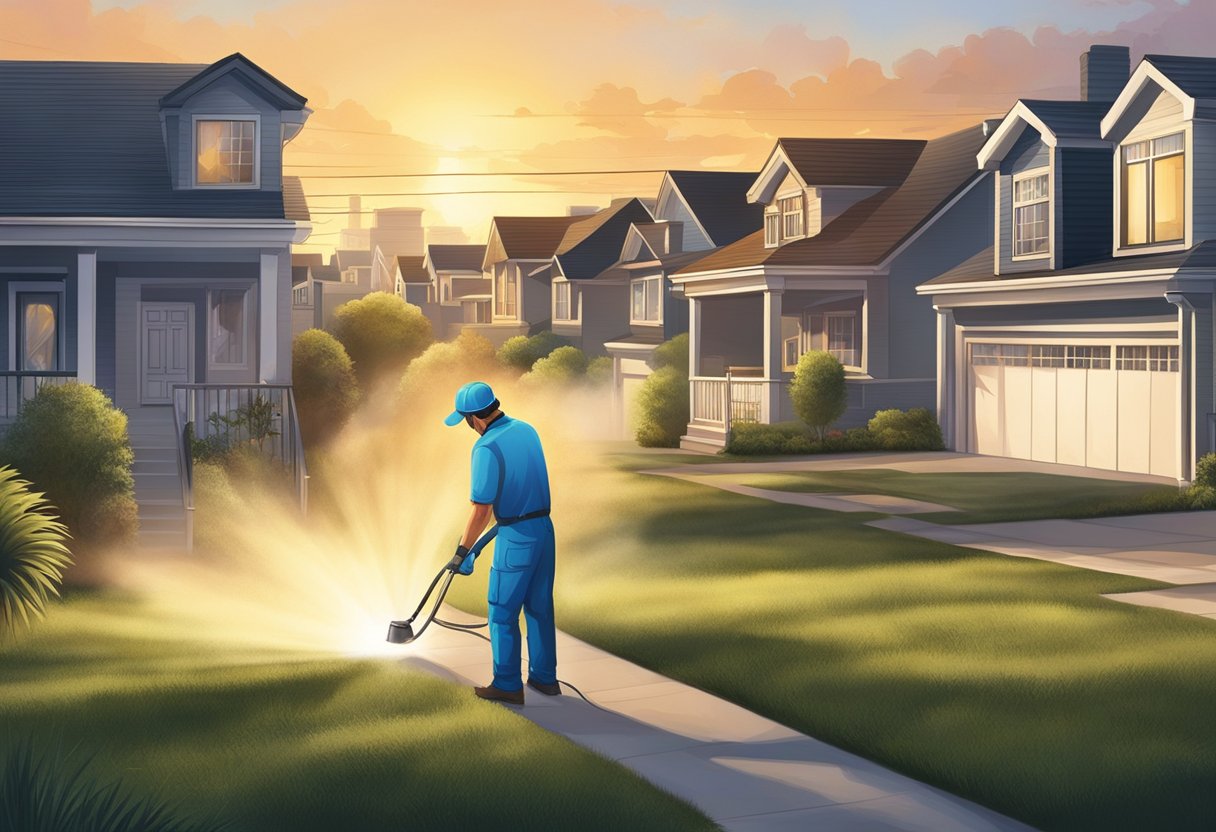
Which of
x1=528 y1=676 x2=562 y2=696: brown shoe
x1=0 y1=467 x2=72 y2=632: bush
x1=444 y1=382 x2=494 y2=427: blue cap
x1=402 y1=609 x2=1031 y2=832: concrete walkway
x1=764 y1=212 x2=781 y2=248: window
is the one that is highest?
x1=764 y1=212 x2=781 y2=248: window

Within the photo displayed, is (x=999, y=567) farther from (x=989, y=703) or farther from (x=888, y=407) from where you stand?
(x=888, y=407)

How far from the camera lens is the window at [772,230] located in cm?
4312

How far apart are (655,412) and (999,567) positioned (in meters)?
23.4

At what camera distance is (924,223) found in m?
38.4

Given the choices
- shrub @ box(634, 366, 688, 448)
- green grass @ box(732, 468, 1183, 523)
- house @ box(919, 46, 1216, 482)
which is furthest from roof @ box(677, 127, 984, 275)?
green grass @ box(732, 468, 1183, 523)

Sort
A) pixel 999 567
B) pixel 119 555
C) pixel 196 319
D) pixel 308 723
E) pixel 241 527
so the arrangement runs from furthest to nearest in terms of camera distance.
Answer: pixel 196 319
pixel 241 527
pixel 119 555
pixel 999 567
pixel 308 723

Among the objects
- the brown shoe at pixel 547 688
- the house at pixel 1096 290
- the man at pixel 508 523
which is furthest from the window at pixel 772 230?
the man at pixel 508 523

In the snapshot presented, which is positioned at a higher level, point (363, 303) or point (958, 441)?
point (363, 303)

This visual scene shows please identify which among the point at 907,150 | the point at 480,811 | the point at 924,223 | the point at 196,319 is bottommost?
the point at 480,811

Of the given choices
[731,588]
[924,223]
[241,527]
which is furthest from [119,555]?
[924,223]

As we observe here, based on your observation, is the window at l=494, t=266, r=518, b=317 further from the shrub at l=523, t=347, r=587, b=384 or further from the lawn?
the lawn

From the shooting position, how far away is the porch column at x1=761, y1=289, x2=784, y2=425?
123ft

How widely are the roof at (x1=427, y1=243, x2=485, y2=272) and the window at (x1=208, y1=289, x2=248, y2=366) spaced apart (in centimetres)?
5774

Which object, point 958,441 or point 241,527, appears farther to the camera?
point 958,441
